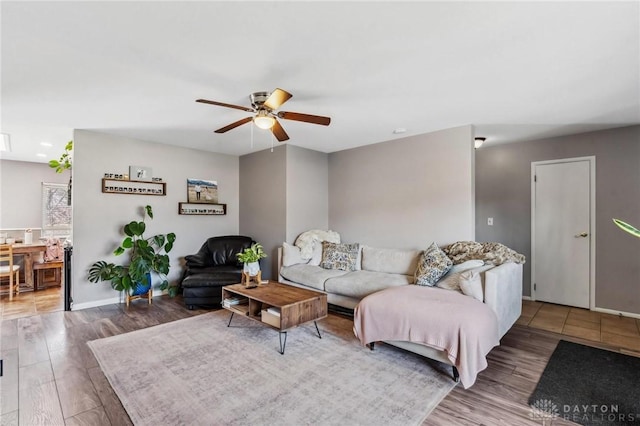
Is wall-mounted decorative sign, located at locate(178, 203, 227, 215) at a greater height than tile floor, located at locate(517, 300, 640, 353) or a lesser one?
greater

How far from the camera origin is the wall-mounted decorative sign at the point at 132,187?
4254 millimetres

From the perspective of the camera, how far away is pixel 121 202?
4.40 m

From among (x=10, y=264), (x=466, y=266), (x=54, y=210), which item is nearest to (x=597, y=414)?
(x=466, y=266)

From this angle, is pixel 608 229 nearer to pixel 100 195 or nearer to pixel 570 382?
pixel 570 382

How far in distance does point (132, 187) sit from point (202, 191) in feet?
3.52

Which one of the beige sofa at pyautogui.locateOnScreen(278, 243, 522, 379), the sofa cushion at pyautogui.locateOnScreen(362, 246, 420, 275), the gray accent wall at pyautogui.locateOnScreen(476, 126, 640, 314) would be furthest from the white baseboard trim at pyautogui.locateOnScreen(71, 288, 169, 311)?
the gray accent wall at pyautogui.locateOnScreen(476, 126, 640, 314)

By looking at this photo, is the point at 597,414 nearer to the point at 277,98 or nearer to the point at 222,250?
the point at 277,98

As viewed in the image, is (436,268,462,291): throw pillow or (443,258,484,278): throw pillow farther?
(443,258,484,278): throw pillow

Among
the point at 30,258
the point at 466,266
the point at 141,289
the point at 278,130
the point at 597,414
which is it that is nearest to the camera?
the point at 597,414

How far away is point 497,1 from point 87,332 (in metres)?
4.54

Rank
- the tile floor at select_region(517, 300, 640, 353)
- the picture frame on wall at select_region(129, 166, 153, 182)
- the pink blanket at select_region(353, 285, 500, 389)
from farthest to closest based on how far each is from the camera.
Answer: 1. the picture frame on wall at select_region(129, 166, 153, 182)
2. the tile floor at select_region(517, 300, 640, 353)
3. the pink blanket at select_region(353, 285, 500, 389)

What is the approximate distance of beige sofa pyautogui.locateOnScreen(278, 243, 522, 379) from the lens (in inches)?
105

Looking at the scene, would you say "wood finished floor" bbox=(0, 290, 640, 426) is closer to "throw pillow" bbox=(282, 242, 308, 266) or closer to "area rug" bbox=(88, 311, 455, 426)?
"area rug" bbox=(88, 311, 455, 426)

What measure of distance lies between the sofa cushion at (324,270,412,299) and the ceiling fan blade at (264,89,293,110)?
2.24 metres
